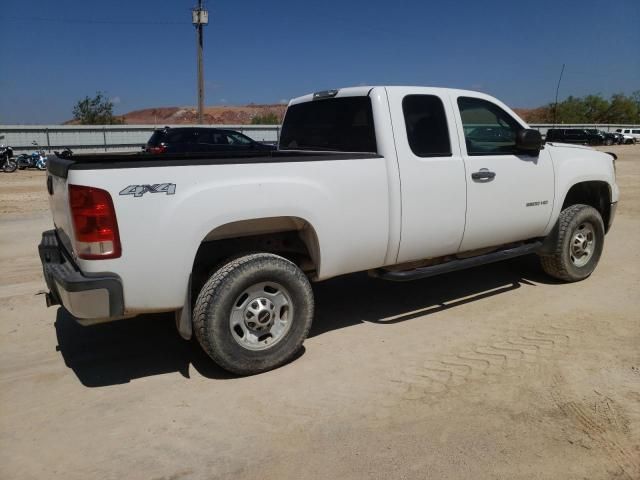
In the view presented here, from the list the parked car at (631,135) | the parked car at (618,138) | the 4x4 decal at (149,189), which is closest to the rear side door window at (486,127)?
the 4x4 decal at (149,189)

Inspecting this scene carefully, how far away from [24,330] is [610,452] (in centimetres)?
450

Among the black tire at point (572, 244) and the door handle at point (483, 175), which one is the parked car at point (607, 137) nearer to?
the black tire at point (572, 244)

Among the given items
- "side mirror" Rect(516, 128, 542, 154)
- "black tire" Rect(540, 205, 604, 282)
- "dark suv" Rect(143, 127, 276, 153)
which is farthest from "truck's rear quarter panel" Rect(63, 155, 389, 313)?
Answer: "dark suv" Rect(143, 127, 276, 153)

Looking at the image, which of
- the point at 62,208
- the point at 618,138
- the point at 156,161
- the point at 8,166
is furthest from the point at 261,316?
the point at 618,138

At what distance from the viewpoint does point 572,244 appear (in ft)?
19.5

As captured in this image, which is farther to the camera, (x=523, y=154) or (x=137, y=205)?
(x=523, y=154)

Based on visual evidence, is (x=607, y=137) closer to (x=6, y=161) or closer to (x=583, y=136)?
(x=583, y=136)

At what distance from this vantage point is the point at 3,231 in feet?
29.2

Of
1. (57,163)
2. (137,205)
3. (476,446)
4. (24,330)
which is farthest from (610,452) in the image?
(24,330)

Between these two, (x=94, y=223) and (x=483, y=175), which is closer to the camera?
(x=94, y=223)

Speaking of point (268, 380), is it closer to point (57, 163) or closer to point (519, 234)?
point (57, 163)

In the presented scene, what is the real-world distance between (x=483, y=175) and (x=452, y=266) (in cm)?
84

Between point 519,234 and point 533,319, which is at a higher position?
point 519,234

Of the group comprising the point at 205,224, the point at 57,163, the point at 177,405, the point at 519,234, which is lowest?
the point at 177,405
